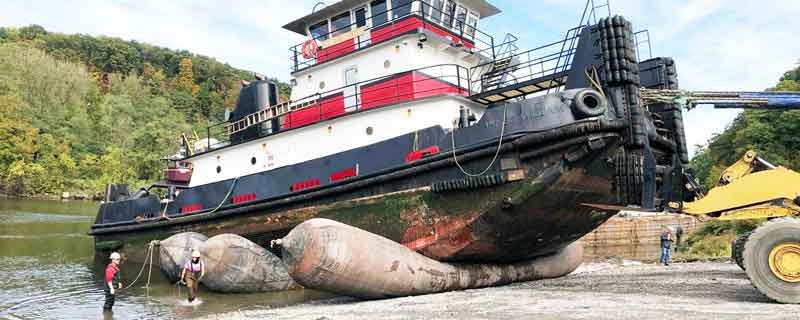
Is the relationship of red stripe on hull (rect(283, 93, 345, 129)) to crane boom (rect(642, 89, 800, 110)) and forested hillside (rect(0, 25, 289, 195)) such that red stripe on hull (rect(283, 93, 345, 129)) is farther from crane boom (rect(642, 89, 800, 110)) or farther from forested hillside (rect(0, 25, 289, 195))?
forested hillside (rect(0, 25, 289, 195))

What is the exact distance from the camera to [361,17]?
11.9 metres

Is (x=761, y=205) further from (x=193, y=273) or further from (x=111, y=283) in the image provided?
(x=111, y=283)

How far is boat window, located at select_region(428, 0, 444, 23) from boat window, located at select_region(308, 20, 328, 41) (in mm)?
2465

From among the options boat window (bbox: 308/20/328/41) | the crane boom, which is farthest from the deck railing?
the crane boom

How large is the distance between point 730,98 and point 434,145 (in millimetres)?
3990

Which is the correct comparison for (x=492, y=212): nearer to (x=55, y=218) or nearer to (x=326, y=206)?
(x=326, y=206)

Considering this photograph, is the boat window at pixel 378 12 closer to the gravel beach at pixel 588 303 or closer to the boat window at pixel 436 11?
the boat window at pixel 436 11

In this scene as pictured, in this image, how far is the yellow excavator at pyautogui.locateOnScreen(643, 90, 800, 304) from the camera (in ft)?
18.0

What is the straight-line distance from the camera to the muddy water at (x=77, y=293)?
27.0ft

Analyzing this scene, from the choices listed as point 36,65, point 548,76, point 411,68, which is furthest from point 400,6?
point 36,65

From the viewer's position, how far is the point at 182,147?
15008 millimetres

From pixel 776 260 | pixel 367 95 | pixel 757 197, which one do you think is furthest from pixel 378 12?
pixel 776 260

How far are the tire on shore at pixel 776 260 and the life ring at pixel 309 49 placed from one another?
30.1ft

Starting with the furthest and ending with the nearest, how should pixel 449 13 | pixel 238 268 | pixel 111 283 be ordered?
pixel 449 13 < pixel 238 268 < pixel 111 283
